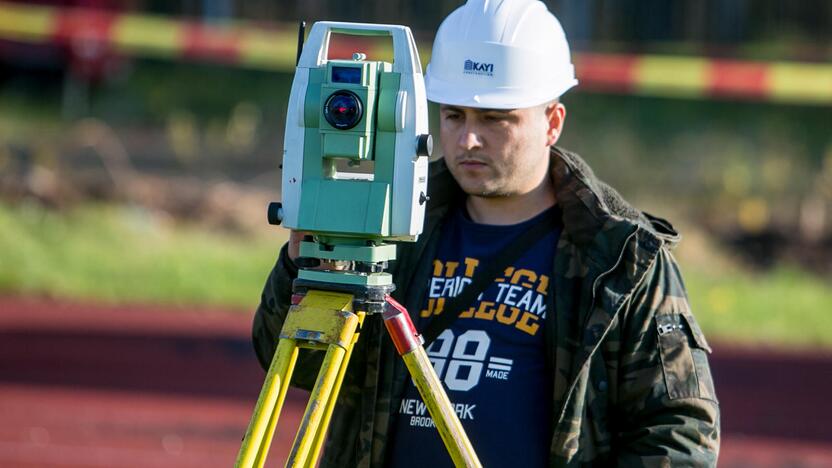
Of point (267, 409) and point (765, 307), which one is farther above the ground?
point (267, 409)

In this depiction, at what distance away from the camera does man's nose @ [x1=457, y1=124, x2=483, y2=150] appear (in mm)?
3107

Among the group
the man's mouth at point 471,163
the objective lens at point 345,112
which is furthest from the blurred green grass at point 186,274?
→ the objective lens at point 345,112

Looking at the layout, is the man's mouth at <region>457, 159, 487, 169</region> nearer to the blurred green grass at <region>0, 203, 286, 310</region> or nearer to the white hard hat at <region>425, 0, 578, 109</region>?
the white hard hat at <region>425, 0, 578, 109</region>

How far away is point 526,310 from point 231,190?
1052 cm

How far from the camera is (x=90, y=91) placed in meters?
15.0

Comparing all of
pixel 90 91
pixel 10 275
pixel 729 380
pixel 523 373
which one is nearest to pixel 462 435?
pixel 523 373

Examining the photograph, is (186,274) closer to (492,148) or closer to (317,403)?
(492,148)

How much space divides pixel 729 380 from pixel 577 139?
549 centimetres

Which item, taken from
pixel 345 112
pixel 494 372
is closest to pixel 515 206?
pixel 494 372

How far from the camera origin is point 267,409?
2.71 m

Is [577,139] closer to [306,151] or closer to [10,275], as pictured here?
[10,275]

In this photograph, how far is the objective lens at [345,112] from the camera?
271cm

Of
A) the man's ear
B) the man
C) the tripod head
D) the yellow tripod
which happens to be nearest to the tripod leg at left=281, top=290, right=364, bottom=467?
the yellow tripod

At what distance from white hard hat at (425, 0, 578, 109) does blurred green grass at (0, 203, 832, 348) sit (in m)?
6.82
